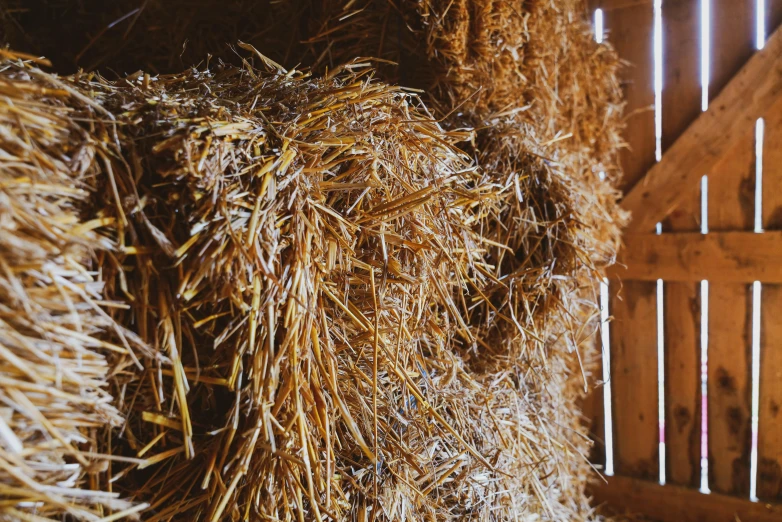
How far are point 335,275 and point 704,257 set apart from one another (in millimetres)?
1948

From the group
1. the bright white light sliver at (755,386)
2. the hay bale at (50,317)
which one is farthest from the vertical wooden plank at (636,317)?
the hay bale at (50,317)

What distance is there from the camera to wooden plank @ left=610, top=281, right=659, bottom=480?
101 inches

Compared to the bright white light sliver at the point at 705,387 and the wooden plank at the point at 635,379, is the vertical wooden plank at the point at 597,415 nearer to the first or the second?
the wooden plank at the point at 635,379

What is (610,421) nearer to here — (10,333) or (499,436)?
(499,436)

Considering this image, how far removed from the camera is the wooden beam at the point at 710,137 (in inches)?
87.9

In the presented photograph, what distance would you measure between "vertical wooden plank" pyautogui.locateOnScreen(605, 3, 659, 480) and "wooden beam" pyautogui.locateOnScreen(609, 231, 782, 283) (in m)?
0.09

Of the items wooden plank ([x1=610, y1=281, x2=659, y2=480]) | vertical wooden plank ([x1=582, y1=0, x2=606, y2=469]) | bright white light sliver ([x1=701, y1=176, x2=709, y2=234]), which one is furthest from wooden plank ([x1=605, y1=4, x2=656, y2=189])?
vertical wooden plank ([x1=582, y1=0, x2=606, y2=469])

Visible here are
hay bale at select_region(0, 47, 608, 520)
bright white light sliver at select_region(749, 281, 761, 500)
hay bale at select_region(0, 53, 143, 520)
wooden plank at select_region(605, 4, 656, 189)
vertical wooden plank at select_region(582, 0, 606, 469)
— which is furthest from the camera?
vertical wooden plank at select_region(582, 0, 606, 469)

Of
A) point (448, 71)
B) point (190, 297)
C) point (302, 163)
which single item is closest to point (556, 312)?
point (448, 71)

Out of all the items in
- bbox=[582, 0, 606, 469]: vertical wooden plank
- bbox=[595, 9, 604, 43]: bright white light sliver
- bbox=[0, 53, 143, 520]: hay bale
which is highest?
bbox=[595, 9, 604, 43]: bright white light sliver

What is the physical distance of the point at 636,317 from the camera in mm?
2580

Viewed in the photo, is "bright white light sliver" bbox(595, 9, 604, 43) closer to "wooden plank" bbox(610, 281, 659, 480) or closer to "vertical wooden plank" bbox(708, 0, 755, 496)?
"vertical wooden plank" bbox(708, 0, 755, 496)

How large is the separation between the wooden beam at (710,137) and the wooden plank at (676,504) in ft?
3.79

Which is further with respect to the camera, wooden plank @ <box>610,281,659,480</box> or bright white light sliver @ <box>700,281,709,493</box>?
wooden plank @ <box>610,281,659,480</box>
